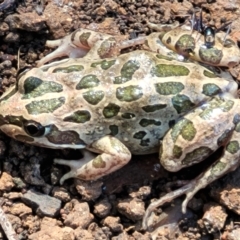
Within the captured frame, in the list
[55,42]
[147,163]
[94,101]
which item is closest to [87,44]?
[55,42]

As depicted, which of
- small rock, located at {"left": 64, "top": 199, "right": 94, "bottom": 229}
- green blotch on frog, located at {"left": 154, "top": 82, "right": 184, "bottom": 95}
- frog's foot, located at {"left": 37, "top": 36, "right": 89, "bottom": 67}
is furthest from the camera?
frog's foot, located at {"left": 37, "top": 36, "right": 89, "bottom": 67}

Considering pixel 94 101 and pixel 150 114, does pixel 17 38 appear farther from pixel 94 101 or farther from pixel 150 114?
pixel 150 114

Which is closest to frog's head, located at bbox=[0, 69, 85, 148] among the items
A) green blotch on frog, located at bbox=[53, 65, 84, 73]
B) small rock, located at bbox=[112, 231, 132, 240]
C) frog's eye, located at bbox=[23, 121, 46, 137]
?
frog's eye, located at bbox=[23, 121, 46, 137]

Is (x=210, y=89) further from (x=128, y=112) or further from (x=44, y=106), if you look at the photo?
(x=44, y=106)

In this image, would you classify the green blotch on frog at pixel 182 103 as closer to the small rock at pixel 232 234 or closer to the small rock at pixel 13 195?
the small rock at pixel 232 234

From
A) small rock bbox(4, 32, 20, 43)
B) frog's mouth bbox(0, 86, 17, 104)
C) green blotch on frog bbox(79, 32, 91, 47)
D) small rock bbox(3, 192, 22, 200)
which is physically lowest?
small rock bbox(3, 192, 22, 200)

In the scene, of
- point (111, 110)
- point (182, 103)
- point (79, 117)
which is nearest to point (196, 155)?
point (182, 103)

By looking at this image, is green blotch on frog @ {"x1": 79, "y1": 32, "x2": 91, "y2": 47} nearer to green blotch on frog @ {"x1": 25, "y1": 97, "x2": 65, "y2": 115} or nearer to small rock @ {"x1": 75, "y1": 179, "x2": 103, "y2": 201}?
green blotch on frog @ {"x1": 25, "y1": 97, "x2": 65, "y2": 115}
